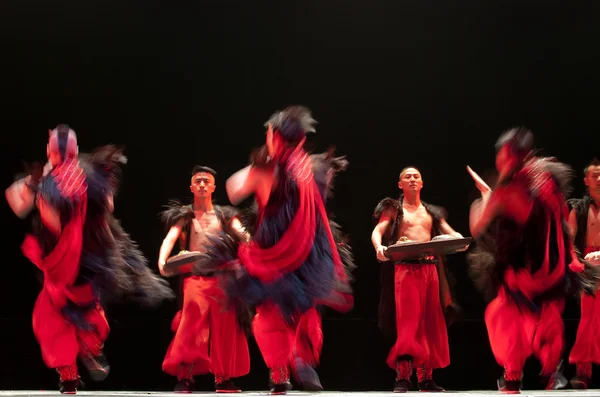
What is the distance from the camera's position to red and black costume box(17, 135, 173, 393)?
176 inches

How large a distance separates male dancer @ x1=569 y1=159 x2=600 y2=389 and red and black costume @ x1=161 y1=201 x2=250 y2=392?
216 centimetres

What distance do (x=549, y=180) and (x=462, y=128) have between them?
6.42 feet

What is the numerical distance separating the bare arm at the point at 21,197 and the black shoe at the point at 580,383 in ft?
11.5

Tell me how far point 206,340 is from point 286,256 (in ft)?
3.42

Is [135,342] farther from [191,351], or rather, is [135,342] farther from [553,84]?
[553,84]

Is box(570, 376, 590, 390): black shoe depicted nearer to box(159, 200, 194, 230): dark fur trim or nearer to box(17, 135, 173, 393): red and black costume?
box(159, 200, 194, 230): dark fur trim

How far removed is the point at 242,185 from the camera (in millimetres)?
4379

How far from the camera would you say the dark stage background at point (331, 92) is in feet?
20.7

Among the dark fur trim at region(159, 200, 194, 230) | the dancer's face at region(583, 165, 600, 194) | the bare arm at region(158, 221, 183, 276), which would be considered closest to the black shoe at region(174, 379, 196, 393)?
the bare arm at region(158, 221, 183, 276)

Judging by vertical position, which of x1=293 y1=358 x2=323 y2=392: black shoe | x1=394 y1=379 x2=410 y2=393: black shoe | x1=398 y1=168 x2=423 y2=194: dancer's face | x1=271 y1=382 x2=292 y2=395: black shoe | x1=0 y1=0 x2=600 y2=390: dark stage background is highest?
x1=0 y1=0 x2=600 y2=390: dark stage background

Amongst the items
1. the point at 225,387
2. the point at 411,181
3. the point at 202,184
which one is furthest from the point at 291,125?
the point at 225,387

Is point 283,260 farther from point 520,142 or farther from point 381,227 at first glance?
point 520,142

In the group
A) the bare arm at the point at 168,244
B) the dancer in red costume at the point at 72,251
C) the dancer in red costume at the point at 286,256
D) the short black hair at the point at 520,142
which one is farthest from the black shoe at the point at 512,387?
the dancer in red costume at the point at 72,251

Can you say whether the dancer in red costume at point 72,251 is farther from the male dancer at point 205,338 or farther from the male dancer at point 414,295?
the male dancer at point 414,295
